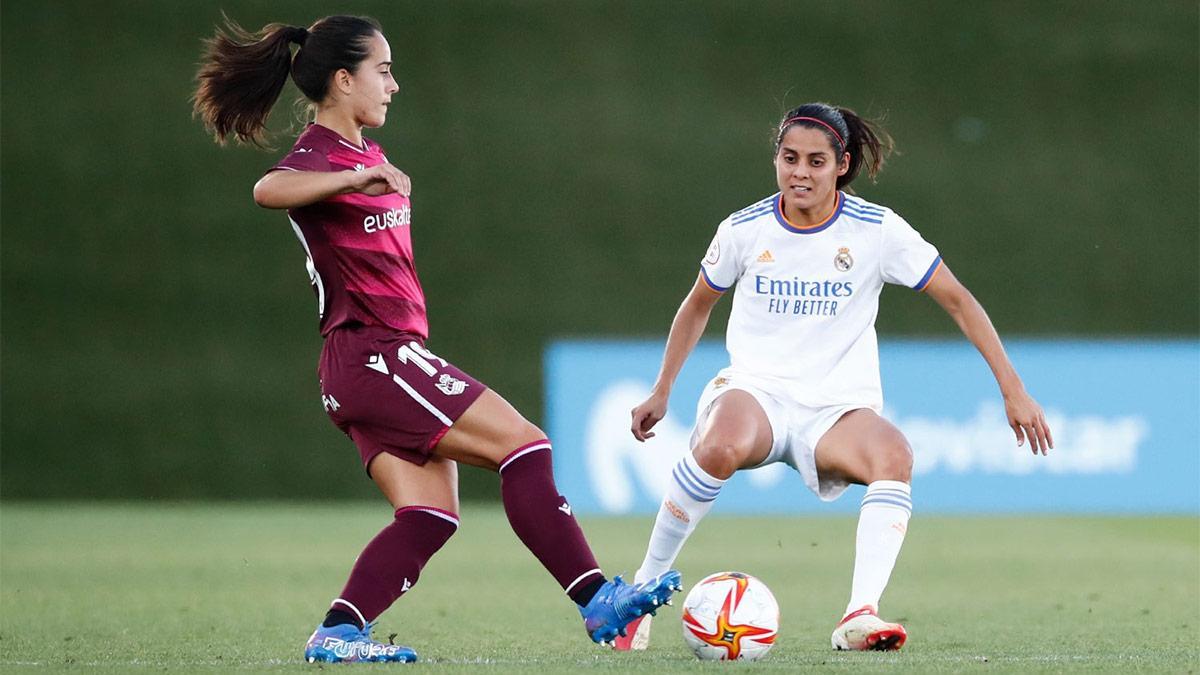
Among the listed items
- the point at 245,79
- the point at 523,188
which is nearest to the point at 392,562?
the point at 245,79

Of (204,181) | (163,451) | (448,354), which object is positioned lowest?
(163,451)

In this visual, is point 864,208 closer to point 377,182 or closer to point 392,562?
point 377,182

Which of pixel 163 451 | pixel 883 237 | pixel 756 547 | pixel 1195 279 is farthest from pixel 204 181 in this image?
pixel 883 237

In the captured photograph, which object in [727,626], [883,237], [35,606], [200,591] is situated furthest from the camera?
[200,591]

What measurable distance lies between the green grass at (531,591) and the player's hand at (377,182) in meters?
1.16

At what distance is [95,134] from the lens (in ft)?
41.1

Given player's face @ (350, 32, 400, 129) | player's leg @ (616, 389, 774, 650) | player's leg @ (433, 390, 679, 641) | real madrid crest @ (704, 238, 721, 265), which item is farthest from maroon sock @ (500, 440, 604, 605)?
real madrid crest @ (704, 238, 721, 265)

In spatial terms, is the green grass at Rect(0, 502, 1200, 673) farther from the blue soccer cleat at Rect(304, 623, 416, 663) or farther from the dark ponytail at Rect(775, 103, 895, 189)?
the dark ponytail at Rect(775, 103, 895, 189)

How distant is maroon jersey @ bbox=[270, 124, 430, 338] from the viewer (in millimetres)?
4324

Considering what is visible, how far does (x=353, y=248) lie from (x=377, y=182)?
11.9 inches

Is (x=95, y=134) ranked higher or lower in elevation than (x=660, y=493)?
higher

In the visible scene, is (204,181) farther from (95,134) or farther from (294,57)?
(294,57)

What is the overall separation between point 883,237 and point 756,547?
440cm

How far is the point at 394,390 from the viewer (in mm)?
4297
